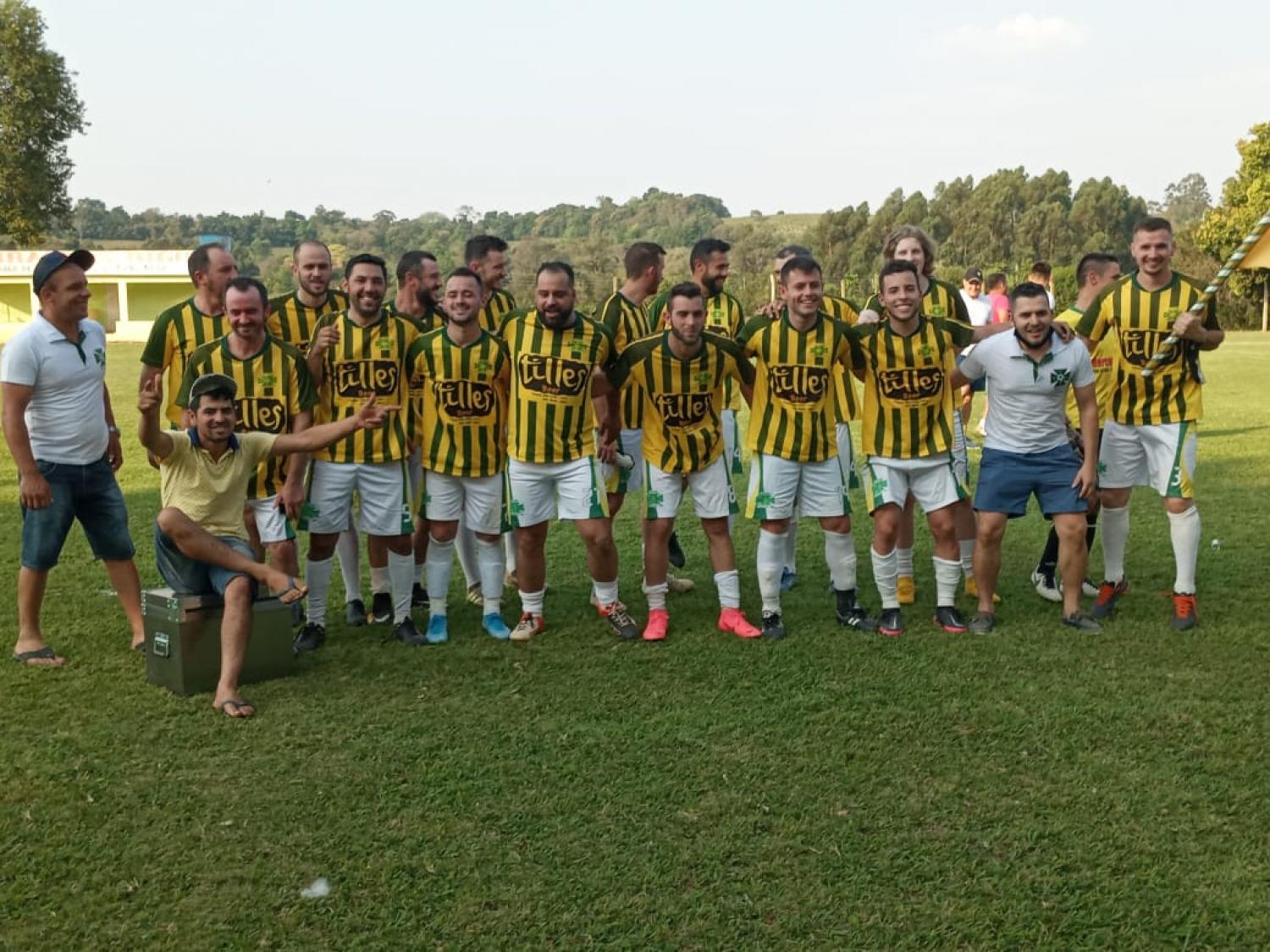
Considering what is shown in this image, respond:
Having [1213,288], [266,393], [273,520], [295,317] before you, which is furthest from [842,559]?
[295,317]

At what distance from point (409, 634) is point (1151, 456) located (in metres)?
4.09

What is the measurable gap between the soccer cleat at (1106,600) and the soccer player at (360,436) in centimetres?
363

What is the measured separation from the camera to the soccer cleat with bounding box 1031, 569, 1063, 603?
6701mm

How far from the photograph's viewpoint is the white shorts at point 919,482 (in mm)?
6125

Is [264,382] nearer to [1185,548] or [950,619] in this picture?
[950,619]

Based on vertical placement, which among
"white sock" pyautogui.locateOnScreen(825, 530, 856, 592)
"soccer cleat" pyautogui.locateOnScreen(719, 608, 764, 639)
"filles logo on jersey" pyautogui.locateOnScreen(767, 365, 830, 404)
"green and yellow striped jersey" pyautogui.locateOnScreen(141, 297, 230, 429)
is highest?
"green and yellow striped jersey" pyautogui.locateOnScreen(141, 297, 230, 429)

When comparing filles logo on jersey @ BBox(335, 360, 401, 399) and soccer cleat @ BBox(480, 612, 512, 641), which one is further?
soccer cleat @ BBox(480, 612, 512, 641)

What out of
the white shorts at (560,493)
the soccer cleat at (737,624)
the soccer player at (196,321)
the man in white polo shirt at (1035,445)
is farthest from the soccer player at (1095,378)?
the soccer player at (196,321)

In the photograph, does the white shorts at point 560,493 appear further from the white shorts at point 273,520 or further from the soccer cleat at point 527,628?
the white shorts at point 273,520

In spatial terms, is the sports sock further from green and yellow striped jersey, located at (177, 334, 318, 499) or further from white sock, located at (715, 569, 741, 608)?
green and yellow striped jersey, located at (177, 334, 318, 499)

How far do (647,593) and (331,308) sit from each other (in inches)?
92.7

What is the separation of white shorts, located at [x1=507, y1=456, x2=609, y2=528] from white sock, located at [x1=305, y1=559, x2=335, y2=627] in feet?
3.40

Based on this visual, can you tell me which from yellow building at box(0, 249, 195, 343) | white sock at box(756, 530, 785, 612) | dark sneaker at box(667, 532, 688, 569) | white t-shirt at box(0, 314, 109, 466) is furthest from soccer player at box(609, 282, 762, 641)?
yellow building at box(0, 249, 195, 343)

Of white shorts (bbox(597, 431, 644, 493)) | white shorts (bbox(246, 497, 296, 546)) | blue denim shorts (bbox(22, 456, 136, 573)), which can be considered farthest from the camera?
white shorts (bbox(597, 431, 644, 493))
